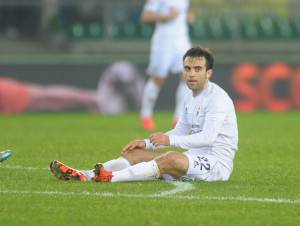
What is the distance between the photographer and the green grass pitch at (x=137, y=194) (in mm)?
6430

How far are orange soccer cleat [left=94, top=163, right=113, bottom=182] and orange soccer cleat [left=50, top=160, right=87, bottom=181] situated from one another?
17 cm

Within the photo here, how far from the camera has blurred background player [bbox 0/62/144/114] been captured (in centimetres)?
1978

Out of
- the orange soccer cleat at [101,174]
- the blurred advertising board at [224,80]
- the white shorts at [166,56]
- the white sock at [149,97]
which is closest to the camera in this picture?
the orange soccer cleat at [101,174]

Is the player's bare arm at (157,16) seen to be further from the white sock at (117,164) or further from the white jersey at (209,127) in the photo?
the white sock at (117,164)

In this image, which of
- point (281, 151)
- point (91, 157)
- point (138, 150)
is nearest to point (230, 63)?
→ point (281, 151)

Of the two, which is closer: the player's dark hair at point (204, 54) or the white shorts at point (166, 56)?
the player's dark hair at point (204, 54)

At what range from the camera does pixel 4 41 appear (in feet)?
71.5

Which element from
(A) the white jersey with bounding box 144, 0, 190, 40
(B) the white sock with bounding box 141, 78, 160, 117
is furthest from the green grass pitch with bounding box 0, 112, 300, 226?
(A) the white jersey with bounding box 144, 0, 190, 40

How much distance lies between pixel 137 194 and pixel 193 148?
3.27ft

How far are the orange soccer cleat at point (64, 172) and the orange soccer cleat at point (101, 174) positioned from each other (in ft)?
0.55

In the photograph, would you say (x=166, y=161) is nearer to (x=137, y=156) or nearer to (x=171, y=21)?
(x=137, y=156)

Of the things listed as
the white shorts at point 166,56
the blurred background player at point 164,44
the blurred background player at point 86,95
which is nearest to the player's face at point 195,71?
the blurred background player at point 164,44

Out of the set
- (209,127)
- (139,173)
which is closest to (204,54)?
(209,127)

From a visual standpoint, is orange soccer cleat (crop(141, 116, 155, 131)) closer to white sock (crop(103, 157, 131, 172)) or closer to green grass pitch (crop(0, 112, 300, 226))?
green grass pitch (crop(0, 112, 300, 226))
